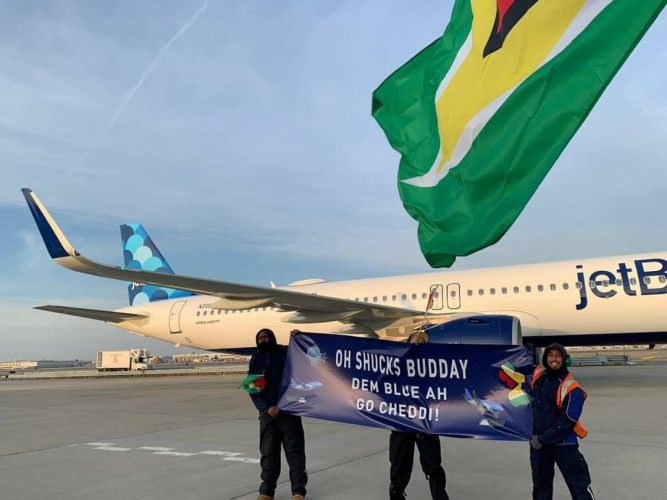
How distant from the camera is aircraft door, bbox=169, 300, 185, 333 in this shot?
20531 mm

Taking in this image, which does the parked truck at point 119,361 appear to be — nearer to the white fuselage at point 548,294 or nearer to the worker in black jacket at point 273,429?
the white fuselage at point 548,294

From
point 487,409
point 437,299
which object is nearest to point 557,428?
point 487,409

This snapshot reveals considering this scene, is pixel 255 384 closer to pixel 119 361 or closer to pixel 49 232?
pixel 49 232

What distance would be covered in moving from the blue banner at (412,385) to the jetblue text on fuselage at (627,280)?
1070 centimetres

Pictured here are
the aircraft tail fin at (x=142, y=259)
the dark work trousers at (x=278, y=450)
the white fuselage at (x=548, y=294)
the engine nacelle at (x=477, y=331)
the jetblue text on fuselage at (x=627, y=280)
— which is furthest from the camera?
the aircraft tail fin at (x=142, y=259)

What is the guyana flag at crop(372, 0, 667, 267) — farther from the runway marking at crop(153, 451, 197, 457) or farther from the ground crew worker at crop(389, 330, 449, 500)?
the runway marking at crop(153, 451, 197, 457)

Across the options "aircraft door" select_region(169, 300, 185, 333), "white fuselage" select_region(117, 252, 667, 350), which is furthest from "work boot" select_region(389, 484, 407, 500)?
"aircraft door" select_region(169, 300, 185, 333)

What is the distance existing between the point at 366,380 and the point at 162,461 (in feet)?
10.0

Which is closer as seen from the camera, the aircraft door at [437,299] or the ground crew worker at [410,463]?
the ground crew worker at [410,463]

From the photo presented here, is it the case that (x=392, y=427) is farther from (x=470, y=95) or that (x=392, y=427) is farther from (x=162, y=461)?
(x=162, y=461)

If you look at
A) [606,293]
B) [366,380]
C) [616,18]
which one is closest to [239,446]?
[366,380]

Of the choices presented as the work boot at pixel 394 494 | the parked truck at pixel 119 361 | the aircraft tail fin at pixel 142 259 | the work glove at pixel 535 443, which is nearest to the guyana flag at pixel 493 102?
the work glove at pixel 535 443

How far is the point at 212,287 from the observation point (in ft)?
40.2

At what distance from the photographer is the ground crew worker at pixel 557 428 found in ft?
11.5
